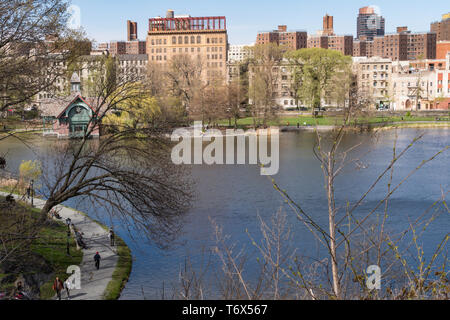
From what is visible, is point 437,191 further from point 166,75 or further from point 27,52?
point 166,75

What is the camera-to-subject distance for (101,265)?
62.8ft

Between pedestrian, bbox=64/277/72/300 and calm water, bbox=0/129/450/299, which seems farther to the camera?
calm water, bbox=0/129/450/299

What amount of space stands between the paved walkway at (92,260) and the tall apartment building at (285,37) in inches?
6148

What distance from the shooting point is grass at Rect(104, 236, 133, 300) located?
16464 mm

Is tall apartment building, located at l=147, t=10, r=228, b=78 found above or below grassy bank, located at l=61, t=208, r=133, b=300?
above

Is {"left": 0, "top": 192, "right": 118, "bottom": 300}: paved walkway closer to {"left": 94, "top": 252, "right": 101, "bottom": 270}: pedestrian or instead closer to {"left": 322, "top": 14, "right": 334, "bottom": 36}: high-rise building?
{"left": 94, "top": 252, "right": 101, "bottom": 270}: pedestrian

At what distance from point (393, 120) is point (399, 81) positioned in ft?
85.6

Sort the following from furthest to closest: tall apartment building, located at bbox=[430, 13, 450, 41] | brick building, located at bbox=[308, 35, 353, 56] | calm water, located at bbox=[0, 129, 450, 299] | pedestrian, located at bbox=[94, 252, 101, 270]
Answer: brick building, located at bbox=[308, 35, 353, 56]
tall apartment building, located at bbox=[430, 13, 450, 41]
calm water, located at bbox=[0, 129, 450, 299]
pedestrian, located at bbox=[94, 252, 101, 270]

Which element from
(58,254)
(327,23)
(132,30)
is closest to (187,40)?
(132,30)

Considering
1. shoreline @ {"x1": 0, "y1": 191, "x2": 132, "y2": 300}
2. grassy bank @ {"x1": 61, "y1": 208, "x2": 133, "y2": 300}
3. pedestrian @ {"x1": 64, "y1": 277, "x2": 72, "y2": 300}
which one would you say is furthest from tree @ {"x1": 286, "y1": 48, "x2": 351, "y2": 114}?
pedestrian @ {"x1": 64, "y1": 277, "x2": 72, "y2": 300}

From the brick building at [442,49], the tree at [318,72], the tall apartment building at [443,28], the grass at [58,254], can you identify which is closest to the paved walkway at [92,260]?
the grass at [58,254]
